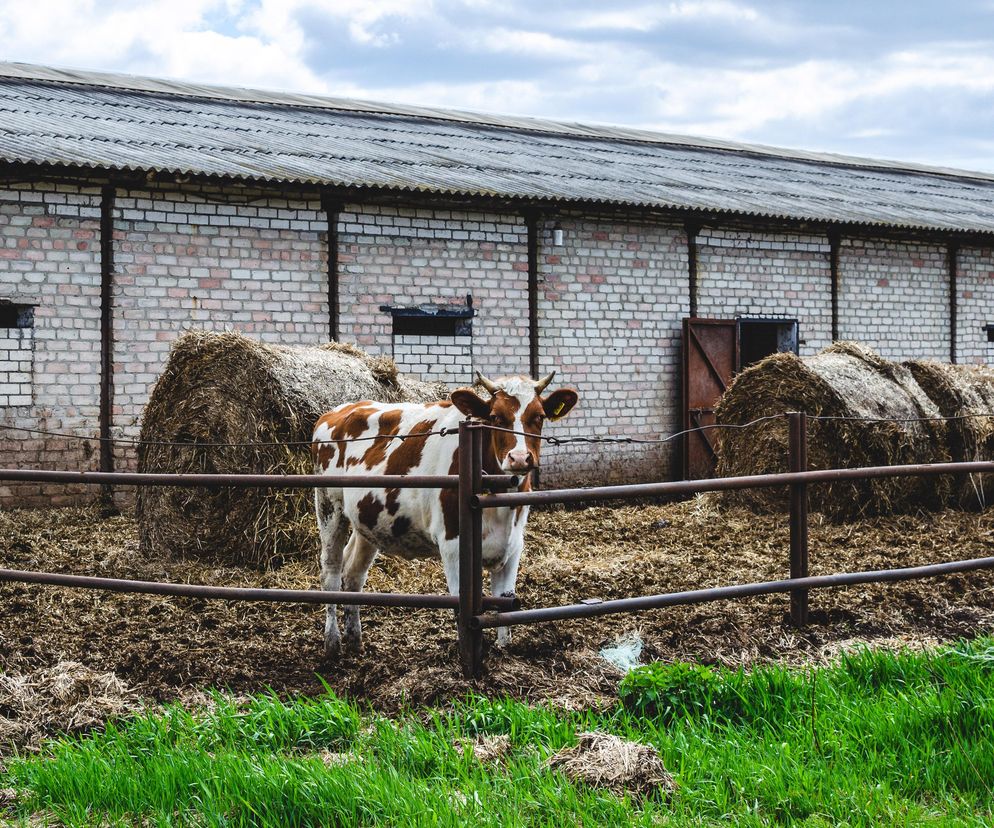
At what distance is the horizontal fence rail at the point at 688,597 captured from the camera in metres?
4.15

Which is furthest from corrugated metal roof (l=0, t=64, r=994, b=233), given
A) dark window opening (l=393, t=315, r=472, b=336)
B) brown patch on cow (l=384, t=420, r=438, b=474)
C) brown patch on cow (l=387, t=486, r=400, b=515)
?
brown patch on cow (l=387, t=486, r=400, b=515)

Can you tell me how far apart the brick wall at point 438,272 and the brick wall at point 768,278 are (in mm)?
2306

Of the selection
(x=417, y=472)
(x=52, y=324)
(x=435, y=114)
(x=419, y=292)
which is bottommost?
(x=417, y=472)

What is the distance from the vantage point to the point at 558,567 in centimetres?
679

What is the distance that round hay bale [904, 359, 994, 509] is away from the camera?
29.9 ft

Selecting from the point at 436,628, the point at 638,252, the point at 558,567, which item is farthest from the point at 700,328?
the point at 436,628

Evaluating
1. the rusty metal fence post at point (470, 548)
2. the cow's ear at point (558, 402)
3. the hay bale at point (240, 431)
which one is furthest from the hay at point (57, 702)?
the hay bale at point (240, 431)

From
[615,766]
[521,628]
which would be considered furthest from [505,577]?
[615,766]

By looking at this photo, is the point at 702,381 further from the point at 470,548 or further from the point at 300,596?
the point at 300,596

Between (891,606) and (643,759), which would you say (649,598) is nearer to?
(643,759)

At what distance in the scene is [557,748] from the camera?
3.42 m

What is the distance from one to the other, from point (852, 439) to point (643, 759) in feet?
19.1

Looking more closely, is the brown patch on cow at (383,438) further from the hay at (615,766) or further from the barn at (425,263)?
the barn at (425,263)

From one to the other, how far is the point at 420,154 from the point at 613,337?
3238 millimetres
